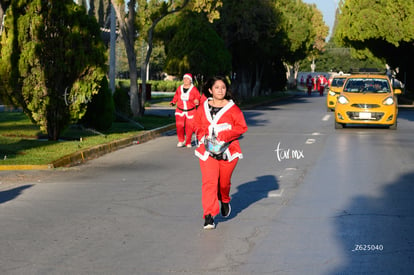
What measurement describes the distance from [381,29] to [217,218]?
4208 cm

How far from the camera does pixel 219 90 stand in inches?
354

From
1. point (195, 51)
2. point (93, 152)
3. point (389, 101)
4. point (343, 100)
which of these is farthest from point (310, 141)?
point (195, 51)

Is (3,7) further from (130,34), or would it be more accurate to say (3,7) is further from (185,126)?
(130,34)

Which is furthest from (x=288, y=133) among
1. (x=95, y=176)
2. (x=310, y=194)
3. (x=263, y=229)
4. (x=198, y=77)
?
(x=198, y=77)

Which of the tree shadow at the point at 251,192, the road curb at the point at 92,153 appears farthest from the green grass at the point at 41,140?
the tree shadow at the point at 251,192

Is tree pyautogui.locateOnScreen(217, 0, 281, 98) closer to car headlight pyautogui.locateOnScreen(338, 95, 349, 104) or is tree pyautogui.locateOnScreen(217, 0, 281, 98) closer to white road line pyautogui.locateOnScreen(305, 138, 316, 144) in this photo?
car headlight pyautogui.locateOnScreen(338, 95, 349, 104)

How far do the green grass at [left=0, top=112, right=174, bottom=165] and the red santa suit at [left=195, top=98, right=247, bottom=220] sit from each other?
6.38 meters

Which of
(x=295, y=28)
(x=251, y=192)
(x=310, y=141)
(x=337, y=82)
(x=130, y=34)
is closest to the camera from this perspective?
(x=251, y=192)

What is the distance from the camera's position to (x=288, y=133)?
78.0 feet

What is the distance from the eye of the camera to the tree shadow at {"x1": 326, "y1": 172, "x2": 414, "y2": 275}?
23.8 ft

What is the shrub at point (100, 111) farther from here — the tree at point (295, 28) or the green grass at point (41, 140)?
the tree at point (295, 28)

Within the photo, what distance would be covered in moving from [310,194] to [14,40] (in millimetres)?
9436

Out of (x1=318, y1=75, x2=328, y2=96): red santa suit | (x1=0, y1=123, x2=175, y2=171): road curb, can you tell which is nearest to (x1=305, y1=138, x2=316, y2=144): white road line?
(x1=0, y1=123, x2=175, y2=171): road curb

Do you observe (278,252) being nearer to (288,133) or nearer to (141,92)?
(288,133)
